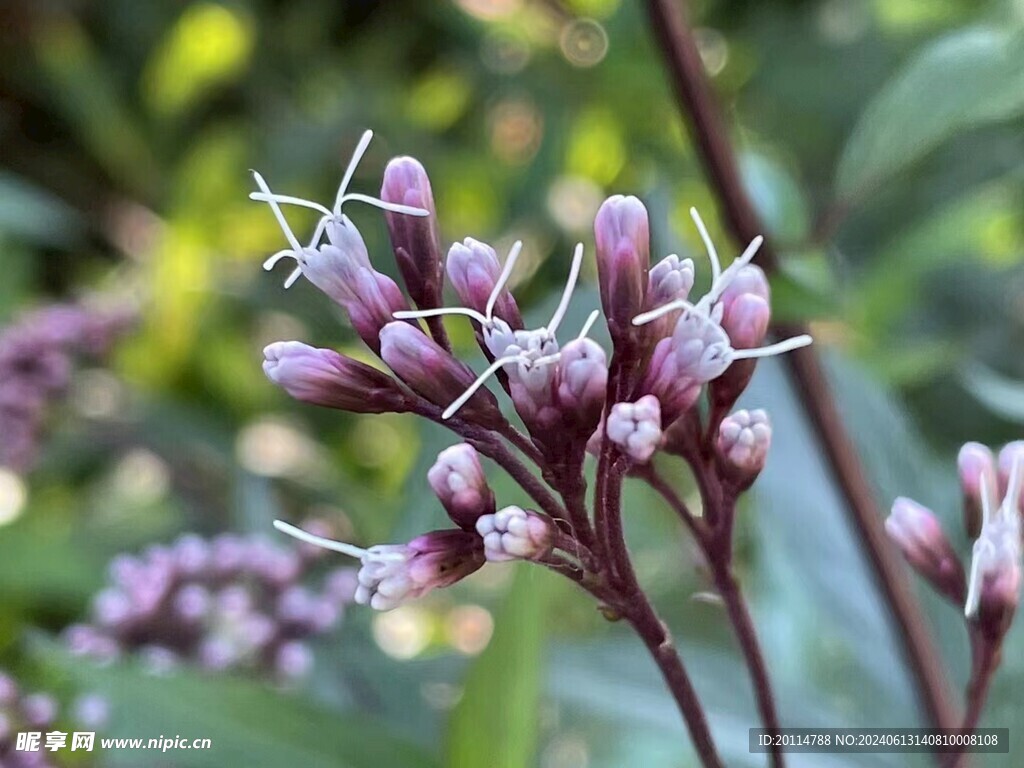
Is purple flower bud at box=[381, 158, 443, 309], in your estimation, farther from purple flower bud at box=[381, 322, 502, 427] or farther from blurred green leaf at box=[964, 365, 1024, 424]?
blurred green leaf at box=[964, 365, 1024, 424]

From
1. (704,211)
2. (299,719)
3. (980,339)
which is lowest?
(299,719)

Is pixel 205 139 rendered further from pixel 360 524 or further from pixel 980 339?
pixel 980 339

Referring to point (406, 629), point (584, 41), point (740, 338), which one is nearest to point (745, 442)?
point (740, 338)

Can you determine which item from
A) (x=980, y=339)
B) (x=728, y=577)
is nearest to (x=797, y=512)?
(x=728, y=577)

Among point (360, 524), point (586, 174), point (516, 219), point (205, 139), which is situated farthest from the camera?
point (205, 139)

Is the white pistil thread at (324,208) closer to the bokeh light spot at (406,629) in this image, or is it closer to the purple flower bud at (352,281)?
the purple flower bud at (352,281)
